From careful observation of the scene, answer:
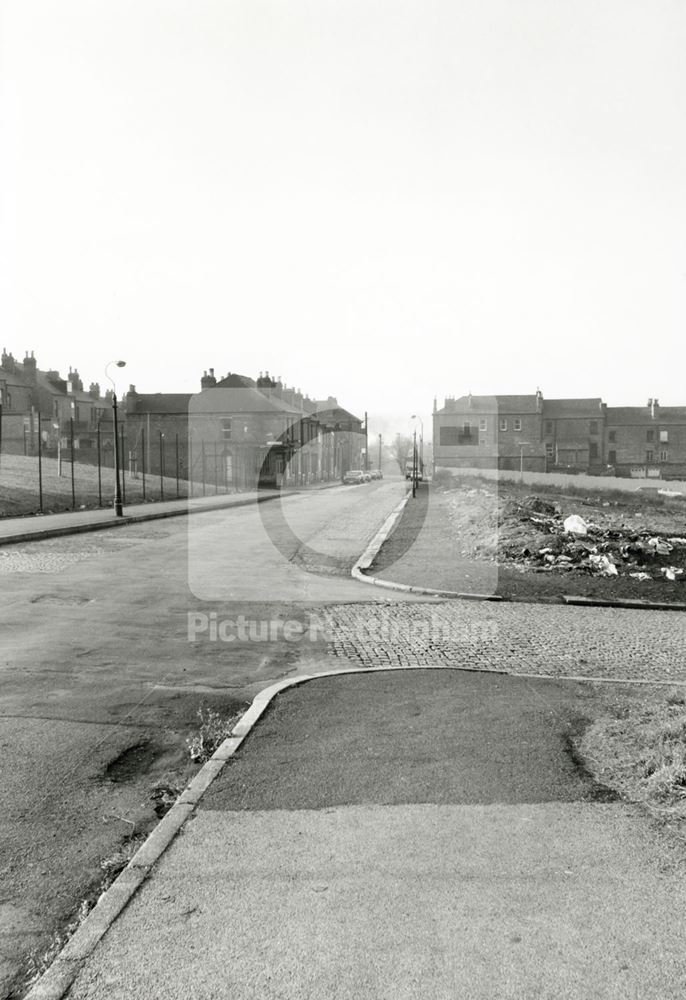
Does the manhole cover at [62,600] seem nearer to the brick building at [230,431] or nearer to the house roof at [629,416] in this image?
the brick building at [230,431]

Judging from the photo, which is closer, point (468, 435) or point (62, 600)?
point (62, 600)

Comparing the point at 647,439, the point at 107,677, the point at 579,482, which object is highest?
the point at 647,439

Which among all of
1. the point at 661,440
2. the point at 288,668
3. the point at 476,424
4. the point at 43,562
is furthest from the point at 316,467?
the point at 288,668

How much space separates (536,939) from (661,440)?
104 m

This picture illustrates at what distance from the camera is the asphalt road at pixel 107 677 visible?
4176 millimetres

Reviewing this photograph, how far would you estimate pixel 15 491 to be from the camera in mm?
32375

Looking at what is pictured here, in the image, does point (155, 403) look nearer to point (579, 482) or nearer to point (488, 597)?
point (579, 482)

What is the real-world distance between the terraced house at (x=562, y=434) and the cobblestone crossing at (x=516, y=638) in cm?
8617

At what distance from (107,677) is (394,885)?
4.69 meters

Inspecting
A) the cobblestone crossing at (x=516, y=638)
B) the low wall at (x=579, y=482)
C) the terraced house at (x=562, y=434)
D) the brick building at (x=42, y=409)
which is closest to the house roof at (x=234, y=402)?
the brick building at (x=42, y=409)

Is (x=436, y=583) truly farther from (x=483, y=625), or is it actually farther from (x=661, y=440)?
(x=661, y=440)

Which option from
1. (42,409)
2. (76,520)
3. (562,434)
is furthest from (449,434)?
(76,520)

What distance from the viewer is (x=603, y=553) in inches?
630

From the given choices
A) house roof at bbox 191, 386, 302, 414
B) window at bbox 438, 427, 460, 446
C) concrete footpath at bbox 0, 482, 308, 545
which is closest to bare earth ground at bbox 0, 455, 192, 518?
concrete footpath at bbox 0, 482, 308, 545
